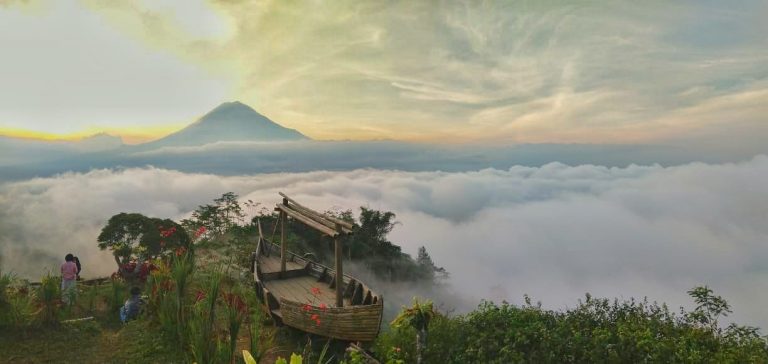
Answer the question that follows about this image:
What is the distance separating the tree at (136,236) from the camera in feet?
58.6

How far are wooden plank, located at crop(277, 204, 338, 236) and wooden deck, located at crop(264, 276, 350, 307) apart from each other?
2.21m

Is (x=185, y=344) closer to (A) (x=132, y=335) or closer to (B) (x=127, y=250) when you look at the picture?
(A) (x=132, y=335)

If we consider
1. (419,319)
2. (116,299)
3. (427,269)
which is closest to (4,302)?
(116,299)

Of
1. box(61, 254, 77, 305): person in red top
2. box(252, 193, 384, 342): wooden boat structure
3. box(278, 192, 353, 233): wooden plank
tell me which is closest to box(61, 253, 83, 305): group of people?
box(61, 254, 77, 305): person in red top

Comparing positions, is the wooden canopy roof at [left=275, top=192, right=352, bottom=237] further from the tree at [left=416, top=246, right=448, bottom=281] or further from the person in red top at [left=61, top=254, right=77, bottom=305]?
the tree at [left=416, top=246, right=448, bottom=281]

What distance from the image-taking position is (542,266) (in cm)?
19750

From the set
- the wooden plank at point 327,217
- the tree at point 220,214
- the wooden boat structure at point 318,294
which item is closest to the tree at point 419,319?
the wooden boat structure at point 318,294

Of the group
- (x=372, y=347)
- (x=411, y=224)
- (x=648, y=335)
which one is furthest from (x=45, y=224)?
(x=411, y=224)

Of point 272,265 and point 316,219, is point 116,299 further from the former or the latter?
point 316,219

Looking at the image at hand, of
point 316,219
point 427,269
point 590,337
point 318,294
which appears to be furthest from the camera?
point 427,269

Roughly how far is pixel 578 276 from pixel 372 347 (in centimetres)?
21296

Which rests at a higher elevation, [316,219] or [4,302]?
[316,219]

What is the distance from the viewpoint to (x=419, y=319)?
745cm

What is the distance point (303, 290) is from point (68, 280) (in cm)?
644
